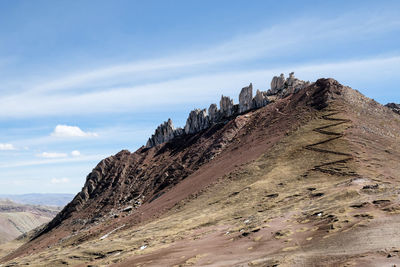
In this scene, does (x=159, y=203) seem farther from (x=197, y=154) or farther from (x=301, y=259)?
(x=301, y=259)

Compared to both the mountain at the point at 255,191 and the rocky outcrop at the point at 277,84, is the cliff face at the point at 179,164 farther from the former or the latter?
the rocky outcrop at the point at 277,84

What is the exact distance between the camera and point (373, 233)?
2736cm

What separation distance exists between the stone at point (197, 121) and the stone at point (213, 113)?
1.59 m

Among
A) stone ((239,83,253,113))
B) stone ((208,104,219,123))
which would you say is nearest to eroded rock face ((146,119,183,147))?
stone ((208,104,219,123))

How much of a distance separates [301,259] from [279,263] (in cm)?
165

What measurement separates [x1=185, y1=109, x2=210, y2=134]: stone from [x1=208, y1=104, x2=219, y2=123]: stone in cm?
159

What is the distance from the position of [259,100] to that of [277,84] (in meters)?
13.0

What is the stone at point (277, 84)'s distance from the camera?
124 metres

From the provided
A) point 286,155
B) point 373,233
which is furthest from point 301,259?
point 286,155

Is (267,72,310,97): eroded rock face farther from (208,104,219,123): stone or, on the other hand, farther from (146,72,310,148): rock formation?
(208,104,219,123): stone

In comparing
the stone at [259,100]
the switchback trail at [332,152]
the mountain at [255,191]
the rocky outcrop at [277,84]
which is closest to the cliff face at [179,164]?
the stone at [259,100]

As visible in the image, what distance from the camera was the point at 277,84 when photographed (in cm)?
12550

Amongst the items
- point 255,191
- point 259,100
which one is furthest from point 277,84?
point 255,191

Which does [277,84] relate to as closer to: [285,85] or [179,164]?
[285,85]
